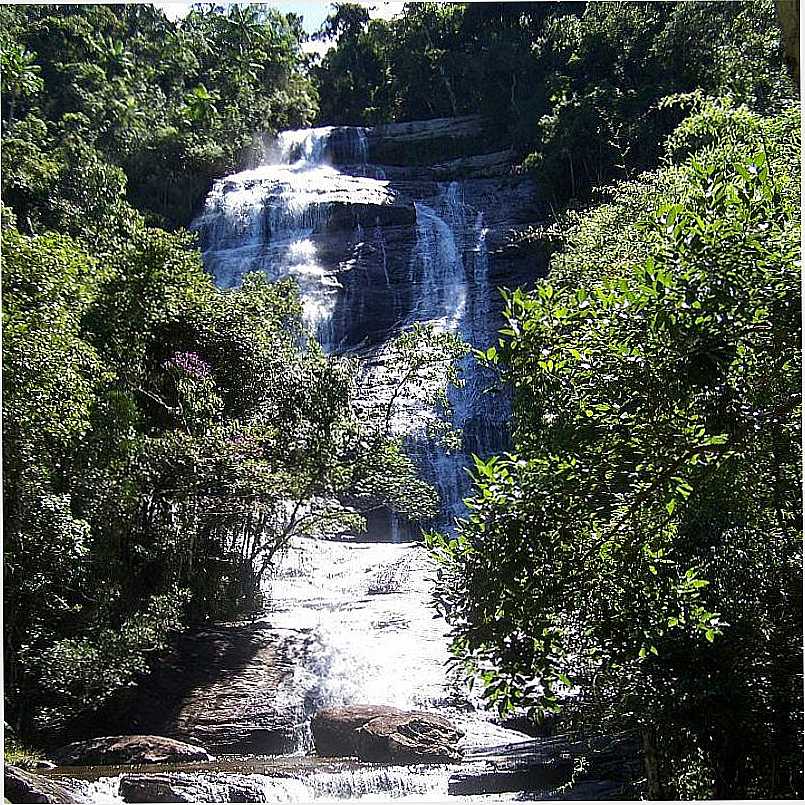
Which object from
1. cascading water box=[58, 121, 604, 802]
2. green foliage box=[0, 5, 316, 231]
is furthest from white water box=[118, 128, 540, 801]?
green foliage box=[0, 5, 316, 231]

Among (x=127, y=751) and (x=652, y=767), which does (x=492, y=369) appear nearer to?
(x=652, y=767)

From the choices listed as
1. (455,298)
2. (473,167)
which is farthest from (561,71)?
(455,298)

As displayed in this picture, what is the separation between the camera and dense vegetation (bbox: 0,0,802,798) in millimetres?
2430

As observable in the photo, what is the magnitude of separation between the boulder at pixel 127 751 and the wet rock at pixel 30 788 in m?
0.13

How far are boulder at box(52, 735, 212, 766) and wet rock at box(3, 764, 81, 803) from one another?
13 cm

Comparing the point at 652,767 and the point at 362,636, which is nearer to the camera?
the point at 652,767

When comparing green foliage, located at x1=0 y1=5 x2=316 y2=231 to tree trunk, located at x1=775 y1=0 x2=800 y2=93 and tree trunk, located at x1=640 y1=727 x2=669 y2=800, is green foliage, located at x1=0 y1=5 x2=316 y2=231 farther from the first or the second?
tree trunk, located at x1=640 y1=727 x2=669 y2=800

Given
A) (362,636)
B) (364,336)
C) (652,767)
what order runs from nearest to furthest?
(652,767) → (362,636) → (364,336)

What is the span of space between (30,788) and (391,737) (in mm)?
1402

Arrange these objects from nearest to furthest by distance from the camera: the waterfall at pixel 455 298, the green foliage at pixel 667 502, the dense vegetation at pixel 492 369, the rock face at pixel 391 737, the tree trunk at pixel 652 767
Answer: the green foliage at pixel 667 502 → the dense vegetation at pixel 492 369 → the tree trunk at pixel 652 767 → the rock face at pixel 391 737 → the waterfall at pixel 455 298

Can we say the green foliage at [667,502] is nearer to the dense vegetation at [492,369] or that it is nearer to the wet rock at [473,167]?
the dense vegetation at [492,369]

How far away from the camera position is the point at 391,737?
3.78 metres

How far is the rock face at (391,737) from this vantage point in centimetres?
375

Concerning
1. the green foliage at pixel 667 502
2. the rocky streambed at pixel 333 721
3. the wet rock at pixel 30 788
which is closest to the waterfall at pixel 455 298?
the rocky streambed at pixel 333 721
